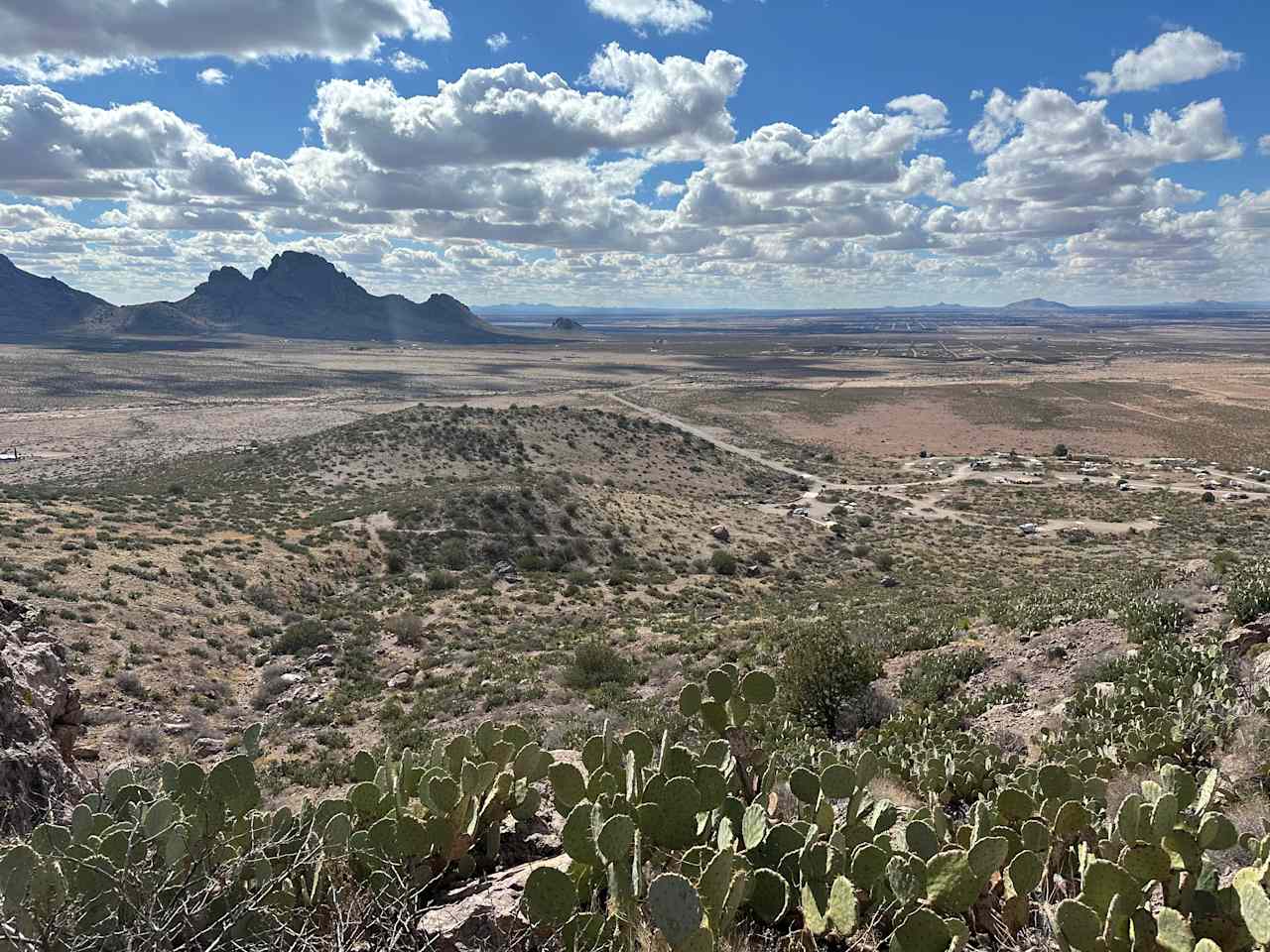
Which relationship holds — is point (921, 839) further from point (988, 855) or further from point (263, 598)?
point (263, 598)

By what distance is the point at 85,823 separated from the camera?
144 inches

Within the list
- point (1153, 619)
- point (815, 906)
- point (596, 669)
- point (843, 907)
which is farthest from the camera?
point (596, 669)

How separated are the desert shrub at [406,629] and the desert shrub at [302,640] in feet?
5.07

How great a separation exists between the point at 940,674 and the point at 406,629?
42.3ft

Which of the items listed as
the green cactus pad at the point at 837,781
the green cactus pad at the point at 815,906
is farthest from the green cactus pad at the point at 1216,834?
the green cactus pad at the point at 815,906

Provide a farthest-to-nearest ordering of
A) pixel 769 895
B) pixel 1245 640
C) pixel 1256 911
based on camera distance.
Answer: pixel 1245 640 < pixel 769 895 < pixel 1256 911

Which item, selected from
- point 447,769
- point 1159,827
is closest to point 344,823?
point 447,769

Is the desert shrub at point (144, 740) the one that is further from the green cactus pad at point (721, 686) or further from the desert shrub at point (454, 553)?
the desert shrub at point (454, 553)

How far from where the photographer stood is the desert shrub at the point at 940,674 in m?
10.5

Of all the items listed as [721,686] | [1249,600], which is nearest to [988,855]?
[721,686]

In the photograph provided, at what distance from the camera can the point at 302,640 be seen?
17469 millimetres

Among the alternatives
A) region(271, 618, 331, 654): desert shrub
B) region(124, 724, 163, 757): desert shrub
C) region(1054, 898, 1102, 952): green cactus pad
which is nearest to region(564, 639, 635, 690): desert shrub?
region(271, 618, 331, 654): desert shrub

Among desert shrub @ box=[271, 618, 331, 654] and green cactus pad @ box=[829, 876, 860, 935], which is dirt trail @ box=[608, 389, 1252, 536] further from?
green cactus pad @ box=[829, 876, 860, 935]

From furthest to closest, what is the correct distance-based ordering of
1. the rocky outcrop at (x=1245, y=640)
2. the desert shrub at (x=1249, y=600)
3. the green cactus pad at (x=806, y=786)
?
the desert shrub at (x=1249, y=600)
the rocky outcrop at (x=1245, y=640)
the green cactus pad at (x=806, y=786)
